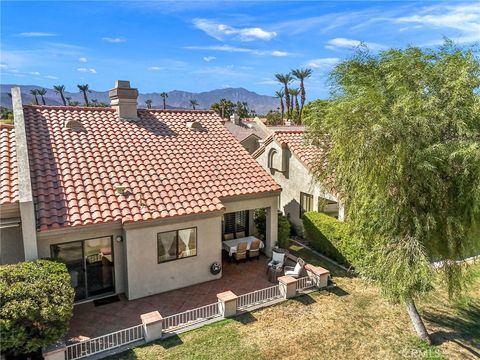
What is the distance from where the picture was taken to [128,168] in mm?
14555

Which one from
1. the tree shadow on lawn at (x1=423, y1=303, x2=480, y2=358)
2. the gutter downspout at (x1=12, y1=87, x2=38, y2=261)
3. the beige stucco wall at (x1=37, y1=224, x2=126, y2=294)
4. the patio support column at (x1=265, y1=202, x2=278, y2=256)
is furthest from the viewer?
the patio support column at (x1=265, y1=202, x2=278, y2=256)

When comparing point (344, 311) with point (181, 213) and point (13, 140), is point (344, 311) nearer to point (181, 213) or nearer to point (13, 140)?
point (181, 213)

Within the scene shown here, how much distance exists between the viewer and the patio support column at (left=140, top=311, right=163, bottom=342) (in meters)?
10.6

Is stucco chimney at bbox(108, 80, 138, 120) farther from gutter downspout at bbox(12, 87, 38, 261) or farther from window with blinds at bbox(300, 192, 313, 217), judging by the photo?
window with blinds at bbox(300, 192, 313, 217)

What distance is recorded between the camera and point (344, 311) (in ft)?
41.7

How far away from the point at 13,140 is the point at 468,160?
16147 millimetres

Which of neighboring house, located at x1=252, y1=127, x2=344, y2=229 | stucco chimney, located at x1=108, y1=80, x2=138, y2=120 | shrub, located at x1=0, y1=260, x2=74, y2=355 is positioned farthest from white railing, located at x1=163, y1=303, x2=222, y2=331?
stucco chimney, located at x1=108, y1=80, x2=138, y2=120

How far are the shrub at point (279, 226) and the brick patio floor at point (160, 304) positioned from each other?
252 cm

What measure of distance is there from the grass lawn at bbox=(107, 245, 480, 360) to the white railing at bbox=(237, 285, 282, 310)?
17.3 inches

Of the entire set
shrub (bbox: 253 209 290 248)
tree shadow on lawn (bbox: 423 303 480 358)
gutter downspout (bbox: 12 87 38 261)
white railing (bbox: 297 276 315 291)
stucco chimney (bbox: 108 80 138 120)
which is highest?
stucco chimney (bbox: 108 80 138 120)

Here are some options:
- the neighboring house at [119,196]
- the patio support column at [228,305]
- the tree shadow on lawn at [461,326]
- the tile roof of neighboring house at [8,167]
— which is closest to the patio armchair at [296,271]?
the neighboring house at [119,196]

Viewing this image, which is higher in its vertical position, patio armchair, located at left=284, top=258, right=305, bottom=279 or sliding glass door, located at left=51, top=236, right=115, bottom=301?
sliding glass door, located at left=51, top=236, right=115, bottom=301

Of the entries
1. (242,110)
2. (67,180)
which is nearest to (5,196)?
(67,180)

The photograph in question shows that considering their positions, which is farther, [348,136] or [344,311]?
[344,311]
